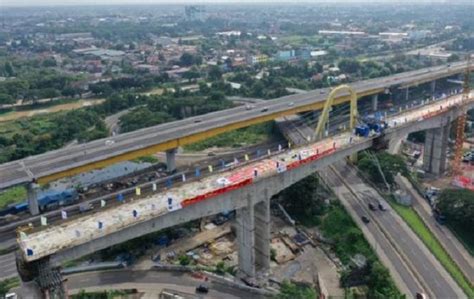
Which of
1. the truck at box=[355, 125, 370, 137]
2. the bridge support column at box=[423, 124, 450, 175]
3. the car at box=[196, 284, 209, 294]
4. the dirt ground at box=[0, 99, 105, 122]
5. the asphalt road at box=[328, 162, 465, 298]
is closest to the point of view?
the car at box=[196, 284, 209, 294]

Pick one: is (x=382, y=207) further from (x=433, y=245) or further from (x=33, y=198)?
(x=33, y=198)

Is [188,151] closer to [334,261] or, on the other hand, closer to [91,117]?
[91,117]

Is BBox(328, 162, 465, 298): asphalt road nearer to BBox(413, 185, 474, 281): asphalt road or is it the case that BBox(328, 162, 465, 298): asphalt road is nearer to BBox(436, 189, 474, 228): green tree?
BBox(413, 185, 474, 281): asphalt road

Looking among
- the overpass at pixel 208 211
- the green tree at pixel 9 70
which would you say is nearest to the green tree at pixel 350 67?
the overpass at pixel 208 211

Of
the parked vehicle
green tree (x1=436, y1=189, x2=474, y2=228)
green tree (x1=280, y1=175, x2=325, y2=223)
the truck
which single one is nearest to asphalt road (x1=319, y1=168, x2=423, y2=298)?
the parked vehicle

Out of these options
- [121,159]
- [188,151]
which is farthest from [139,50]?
[121,159]

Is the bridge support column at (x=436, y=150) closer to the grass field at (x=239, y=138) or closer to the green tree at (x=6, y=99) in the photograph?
the grass field at (x=239, y=138)
